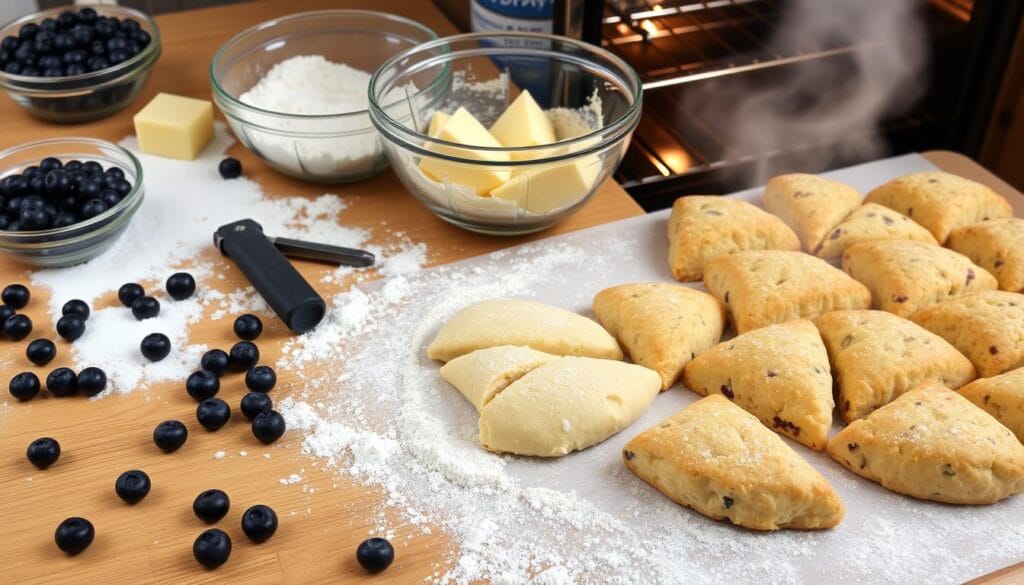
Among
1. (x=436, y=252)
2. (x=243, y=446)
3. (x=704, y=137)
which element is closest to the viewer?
(x=243, y=446)

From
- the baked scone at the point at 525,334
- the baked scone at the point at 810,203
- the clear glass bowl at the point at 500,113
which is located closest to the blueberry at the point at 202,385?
the baked scone at the point at 525,334

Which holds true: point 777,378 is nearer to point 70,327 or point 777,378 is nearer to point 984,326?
point 984,326

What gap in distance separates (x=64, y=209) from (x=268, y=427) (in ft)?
1.74

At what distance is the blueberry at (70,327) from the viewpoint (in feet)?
4.09

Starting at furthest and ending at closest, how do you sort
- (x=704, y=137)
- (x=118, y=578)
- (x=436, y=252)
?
1. (x=704, y=137)
2. (x=436, y=252)
3. (x=118, y=578)

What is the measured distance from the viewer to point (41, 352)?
121 cm

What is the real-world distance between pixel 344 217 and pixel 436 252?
0.56 feet

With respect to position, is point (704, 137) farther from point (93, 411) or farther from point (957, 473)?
point (93, 411)

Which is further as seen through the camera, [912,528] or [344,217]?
[344,217]

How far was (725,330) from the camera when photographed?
1325mm

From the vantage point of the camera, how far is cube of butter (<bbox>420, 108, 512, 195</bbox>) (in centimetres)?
134

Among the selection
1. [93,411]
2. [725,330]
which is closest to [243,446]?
[93,411]

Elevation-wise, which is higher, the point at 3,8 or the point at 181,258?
the point at 3,8

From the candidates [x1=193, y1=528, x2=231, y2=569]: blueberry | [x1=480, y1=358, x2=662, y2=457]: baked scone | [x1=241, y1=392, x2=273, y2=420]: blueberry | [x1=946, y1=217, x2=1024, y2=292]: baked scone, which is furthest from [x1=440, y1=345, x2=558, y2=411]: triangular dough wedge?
[x1=946, y1=217, x2=1024, y2=292]: baked scone
